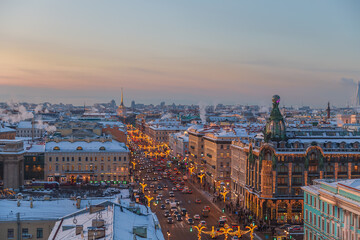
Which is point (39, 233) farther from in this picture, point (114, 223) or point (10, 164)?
point (10, 164)

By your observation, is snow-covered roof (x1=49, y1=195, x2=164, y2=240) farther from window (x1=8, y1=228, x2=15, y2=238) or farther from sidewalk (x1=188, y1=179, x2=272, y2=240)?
sidewalk (x1=188, y1=179, x2=272, y2=240)

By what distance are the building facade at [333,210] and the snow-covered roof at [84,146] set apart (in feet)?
199

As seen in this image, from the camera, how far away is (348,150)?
257 feet

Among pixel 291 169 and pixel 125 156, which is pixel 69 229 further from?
pixel 125 156

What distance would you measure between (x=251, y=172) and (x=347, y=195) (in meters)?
36.6

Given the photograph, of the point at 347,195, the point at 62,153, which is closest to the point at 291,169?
the point at 347,195

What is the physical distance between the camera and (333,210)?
5172cm

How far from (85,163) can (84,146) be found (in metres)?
3.98

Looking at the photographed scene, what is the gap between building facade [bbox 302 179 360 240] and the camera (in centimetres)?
4681

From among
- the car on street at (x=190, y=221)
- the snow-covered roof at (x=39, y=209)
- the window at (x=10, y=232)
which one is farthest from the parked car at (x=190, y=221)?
the window at (x=10, y=232)

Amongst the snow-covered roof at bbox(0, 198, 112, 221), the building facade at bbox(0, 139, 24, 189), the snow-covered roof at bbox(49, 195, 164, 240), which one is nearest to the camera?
the snow-covered roof at bbox(49, 195, 164, 240)

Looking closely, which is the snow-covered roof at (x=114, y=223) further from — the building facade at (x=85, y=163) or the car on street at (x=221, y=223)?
the building facade at (x=85, y=163)

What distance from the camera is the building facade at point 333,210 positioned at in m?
46.8

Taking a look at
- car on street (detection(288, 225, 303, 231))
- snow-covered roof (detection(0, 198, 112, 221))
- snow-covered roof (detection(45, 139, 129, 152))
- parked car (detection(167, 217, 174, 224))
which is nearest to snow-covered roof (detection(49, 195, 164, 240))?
snow-covered roof (detection(0, 198, 112, 221))
